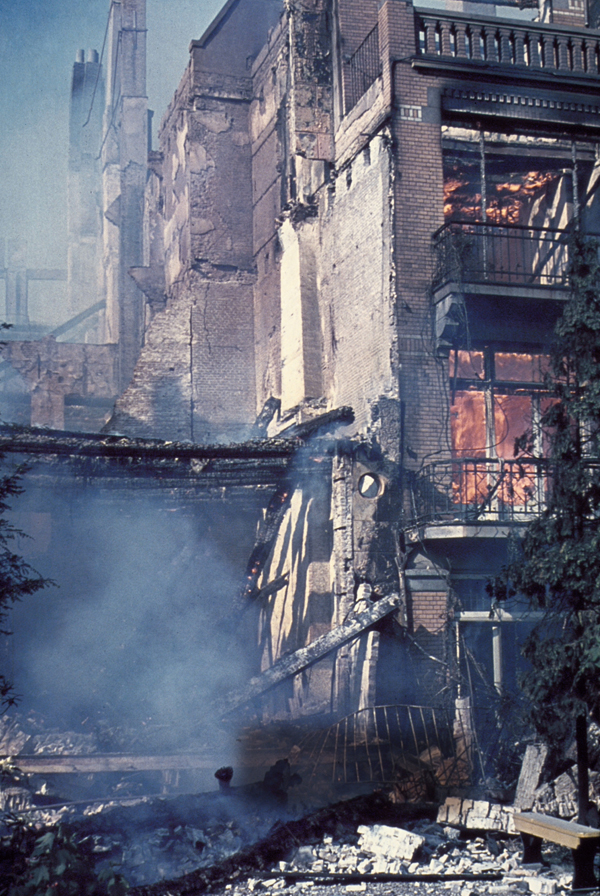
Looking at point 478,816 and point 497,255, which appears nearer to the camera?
point 478,816

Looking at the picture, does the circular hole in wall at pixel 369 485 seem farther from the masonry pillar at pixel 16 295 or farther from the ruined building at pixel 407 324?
the masonry pillar at pixel 16 295

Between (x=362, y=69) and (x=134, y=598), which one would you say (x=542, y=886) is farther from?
(x=362, y=69)

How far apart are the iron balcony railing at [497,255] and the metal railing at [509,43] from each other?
2.67 metres

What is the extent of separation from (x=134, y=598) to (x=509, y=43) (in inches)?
477

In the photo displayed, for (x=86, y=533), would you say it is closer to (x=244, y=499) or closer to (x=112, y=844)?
(x=244, y=499)

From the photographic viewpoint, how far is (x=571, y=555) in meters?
8.03

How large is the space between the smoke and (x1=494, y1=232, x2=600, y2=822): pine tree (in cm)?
931

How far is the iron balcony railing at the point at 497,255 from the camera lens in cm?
1389

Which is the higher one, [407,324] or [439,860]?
[407,324]

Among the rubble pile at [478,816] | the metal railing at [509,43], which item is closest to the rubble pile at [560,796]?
the rubble pile at [478,816]

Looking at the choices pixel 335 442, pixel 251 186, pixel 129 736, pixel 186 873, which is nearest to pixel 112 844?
pixel 186 873

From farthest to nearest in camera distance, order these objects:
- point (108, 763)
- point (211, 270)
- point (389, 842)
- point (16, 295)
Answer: point (16, 295) → point (211, 270) → point (108, 763) → point (389, 842)

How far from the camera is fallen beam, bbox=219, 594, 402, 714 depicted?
13.0 metres

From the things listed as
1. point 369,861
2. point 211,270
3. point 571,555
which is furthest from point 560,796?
point 211,270
